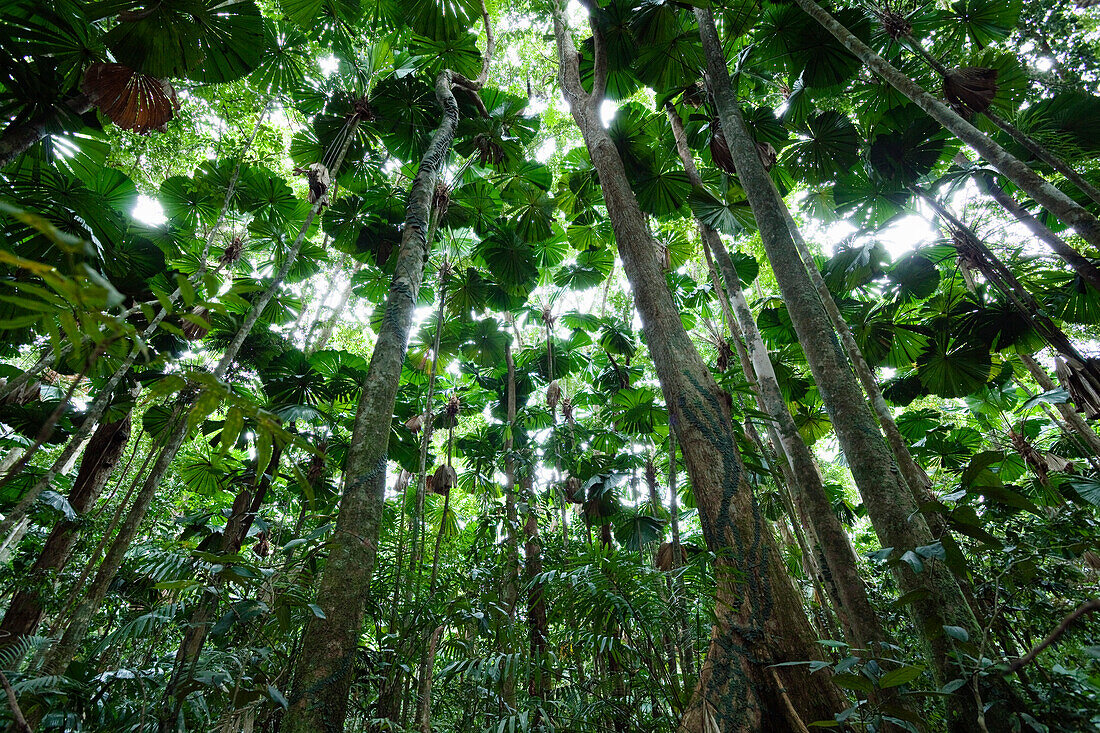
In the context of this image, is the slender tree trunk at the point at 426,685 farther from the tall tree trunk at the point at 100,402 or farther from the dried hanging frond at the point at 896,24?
the dried hanging frond at the point at 896,24

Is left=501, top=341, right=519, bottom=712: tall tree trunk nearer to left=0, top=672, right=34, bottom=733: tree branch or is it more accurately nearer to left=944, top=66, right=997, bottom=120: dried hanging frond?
left=0, top=672, right=34, bottom=733: tree branch

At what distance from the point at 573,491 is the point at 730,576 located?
4.43 metres

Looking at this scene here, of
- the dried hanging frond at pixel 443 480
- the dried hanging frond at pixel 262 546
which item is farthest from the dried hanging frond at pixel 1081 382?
the dried hanging frond at pixel 262 546

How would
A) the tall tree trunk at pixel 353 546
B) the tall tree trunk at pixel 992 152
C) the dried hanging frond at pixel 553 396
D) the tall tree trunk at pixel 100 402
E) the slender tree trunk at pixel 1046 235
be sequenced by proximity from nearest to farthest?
the tall tree trunk at pixel 100 402, the tall tree trunk at pixel 353 546, the tall tree trunk at pixel 992 152, the slender tree trunk at pixel 1046 235, the dried hanging frond at pixel 553 396

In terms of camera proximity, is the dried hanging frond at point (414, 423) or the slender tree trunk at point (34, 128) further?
the dried hanging frond at point (414, 423)

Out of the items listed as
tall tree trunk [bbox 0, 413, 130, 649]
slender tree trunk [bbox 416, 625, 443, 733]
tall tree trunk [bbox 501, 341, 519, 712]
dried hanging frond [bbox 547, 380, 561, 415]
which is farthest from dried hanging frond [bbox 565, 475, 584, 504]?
tall tree trunk [bbox 0, 413, 130, 649]

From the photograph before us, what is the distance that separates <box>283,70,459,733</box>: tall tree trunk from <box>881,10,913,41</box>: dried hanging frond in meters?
5.00

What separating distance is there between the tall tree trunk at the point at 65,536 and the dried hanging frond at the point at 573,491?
16.5ft

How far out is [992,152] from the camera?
11.9 feet

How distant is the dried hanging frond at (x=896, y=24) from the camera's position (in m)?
4.49

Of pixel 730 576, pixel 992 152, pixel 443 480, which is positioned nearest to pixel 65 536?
pixel 443 480

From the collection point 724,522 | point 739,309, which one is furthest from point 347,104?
point 724,522

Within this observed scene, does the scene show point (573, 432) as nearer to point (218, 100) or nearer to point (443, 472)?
point (443, 472)

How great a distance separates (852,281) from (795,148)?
187cm
